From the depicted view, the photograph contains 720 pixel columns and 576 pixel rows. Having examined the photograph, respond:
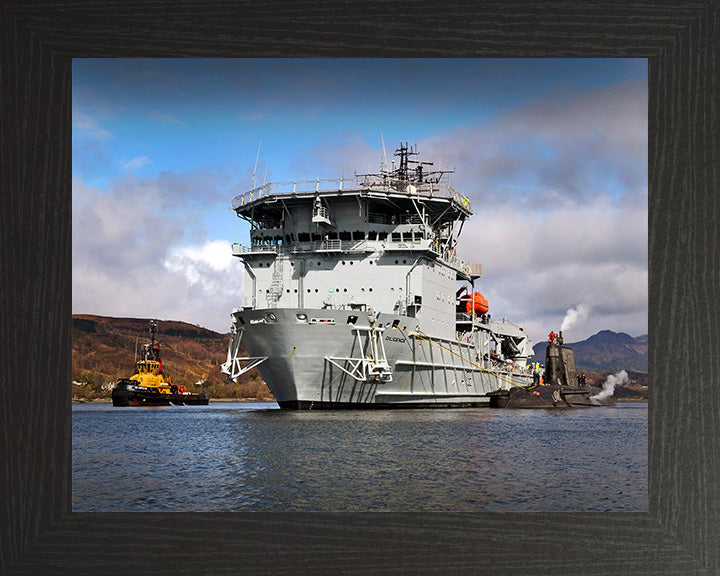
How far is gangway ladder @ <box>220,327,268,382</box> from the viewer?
77.8 ft

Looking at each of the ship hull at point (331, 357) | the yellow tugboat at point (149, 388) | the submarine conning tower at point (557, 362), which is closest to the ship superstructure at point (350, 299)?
the ship hull at point (331, 357)

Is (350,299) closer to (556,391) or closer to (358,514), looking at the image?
(556,391)

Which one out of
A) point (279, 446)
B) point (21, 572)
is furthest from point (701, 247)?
point (279, 446)

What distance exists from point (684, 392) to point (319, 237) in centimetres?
2255

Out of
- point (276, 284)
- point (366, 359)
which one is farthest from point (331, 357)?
point (276, 284)

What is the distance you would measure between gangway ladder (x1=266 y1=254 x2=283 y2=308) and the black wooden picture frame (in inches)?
853

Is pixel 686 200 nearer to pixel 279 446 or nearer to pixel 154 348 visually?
pixel 279 446

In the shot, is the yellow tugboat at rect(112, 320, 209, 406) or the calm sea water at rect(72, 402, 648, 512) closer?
the calm sea water at rect(72, 402, 648, 512)

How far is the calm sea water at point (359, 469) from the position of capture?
27.2ft

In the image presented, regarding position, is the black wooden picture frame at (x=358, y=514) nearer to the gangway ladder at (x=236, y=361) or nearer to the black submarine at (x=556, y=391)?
the gangway ladder at (x=236, y=361)

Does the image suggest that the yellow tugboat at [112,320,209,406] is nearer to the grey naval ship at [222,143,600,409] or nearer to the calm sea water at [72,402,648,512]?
the grey naval ship at [222,143,600,409]

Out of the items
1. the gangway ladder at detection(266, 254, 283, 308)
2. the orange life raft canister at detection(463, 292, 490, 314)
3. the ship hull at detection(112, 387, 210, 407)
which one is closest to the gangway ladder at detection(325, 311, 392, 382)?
the gangway ladder at detection(266, 254, 283, 308)

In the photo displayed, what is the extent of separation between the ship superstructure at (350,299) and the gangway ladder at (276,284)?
0.13ft

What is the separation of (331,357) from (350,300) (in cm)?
313
